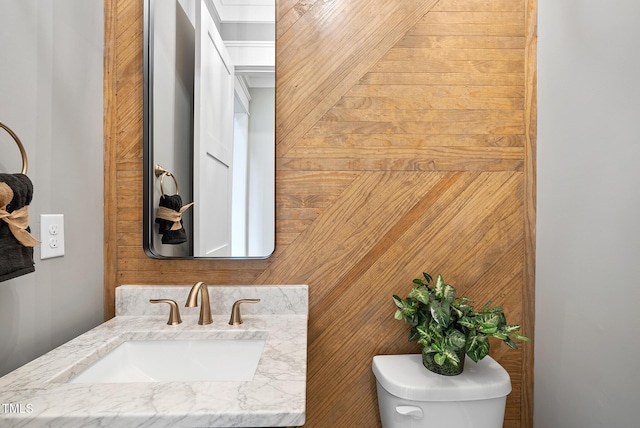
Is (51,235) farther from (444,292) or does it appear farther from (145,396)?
(444,292)

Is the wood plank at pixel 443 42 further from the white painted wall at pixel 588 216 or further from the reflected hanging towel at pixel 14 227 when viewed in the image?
the reflected hanging towel at pixel 14 227

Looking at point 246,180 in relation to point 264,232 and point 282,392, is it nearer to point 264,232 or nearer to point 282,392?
point 264,232

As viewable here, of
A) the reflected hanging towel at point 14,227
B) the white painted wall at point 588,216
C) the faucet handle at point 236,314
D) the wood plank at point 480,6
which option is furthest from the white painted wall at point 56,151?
the white painted wall at point 588,216

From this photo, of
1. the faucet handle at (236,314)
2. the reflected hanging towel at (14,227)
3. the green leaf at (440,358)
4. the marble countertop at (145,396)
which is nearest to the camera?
the marble countertop at (145,396)

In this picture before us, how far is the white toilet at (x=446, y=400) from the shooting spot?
1.07 metres

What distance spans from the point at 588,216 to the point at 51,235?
1.43m

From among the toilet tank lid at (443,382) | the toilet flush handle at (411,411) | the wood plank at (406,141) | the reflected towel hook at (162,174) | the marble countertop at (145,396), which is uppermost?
the wood plank at (406,141)

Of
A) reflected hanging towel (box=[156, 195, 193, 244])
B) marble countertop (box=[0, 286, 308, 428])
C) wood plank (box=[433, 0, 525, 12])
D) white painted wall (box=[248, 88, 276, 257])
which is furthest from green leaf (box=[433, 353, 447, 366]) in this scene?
wood plank (box=[433, 0, 525, 12])

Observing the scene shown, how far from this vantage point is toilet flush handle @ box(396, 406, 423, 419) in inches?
42.3

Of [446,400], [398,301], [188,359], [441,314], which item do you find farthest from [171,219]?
[446,400]

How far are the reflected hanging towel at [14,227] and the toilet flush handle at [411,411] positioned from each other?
990mm

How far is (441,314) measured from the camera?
3.61 feet

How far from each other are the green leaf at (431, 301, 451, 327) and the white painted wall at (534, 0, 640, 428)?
359mm

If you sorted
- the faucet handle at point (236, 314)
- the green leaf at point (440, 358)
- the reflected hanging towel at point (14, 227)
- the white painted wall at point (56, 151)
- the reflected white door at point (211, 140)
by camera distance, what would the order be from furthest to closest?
the reflected white door at point (211, 140), the faucet handle at point (236, 314), the green leaf at point (440, 358), the white painted wall at point (56, 151), the reflected hanging towel at point (14, 227)
